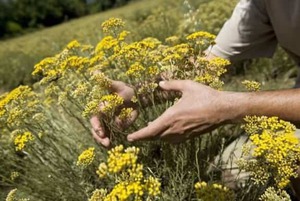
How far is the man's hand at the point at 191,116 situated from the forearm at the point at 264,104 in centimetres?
3

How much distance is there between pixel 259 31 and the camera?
2.25m

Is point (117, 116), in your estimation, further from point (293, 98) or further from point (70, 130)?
point (70, 130)

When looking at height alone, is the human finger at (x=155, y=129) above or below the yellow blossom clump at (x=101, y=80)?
below

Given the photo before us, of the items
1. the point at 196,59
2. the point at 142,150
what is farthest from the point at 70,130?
the point at 196,59

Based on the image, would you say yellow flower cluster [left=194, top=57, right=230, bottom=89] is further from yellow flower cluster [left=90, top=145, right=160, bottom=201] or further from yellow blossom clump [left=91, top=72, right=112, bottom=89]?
yellow flower cluster [left=90, top=145, right=160, bottom=201]

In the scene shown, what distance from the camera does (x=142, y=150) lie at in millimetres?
1790

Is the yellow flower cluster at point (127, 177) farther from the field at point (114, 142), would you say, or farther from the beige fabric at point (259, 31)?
the beige fabric at point (259, 31)

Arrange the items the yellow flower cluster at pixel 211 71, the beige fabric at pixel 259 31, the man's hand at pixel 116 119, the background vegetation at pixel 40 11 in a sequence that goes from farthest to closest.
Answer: the background vegetation at pixel 40 11
the beige fabric at pixel 259 31
the man's hand at pixel 116 119
the yellow flower cluster at pixel 211 71

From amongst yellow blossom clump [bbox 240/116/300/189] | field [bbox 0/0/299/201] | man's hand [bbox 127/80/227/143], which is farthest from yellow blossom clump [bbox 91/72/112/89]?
yellow blossom clump [bbox 240/116/300/189]

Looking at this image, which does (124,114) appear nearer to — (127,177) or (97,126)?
(97,126)

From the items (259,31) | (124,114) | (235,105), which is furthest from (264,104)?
(259,31)

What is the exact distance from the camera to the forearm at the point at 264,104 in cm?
148

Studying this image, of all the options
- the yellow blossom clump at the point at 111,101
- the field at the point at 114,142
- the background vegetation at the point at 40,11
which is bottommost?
the background vegetation at the point at 40,11

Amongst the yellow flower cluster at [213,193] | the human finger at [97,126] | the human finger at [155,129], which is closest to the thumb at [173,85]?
the human finger at [155,129]
